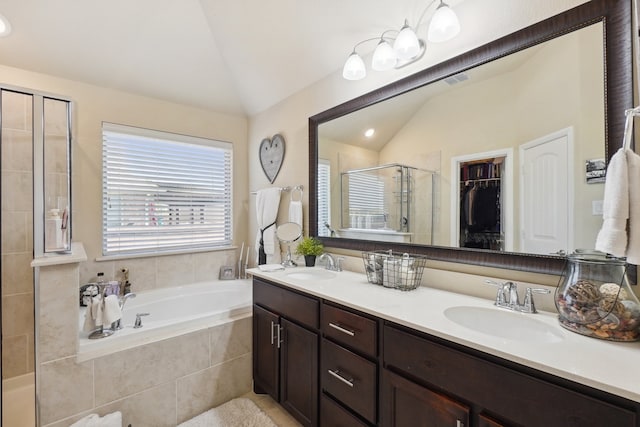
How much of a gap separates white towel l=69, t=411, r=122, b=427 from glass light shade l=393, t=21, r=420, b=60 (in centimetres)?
258

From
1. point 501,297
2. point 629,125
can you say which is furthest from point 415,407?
point 629,125

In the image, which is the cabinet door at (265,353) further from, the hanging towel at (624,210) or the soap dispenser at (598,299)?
the hanging towel at (624,210)

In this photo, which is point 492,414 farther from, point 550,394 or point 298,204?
point 298,204

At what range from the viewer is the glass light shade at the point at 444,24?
137 centimetres

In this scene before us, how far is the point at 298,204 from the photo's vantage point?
2.46 metres

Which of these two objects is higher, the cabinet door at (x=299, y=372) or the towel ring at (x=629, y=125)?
the towel ring at (x=629, y=125)

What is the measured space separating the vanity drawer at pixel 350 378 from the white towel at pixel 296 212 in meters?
1.19

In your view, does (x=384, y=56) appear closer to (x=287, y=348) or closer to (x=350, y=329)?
(x=350, y=329)

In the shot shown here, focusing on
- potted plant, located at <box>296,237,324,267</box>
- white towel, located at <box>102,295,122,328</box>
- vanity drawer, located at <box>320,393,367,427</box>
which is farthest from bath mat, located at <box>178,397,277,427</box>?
potted plant, located at <box>296,237,324,267</box>

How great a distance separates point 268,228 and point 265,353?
1141mm

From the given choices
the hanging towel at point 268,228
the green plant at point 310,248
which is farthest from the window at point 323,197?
the hanging towel at point 268,228

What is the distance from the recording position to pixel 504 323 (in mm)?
1162

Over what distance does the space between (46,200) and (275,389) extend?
1.76 m

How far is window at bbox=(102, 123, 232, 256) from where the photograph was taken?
8.13 ft
